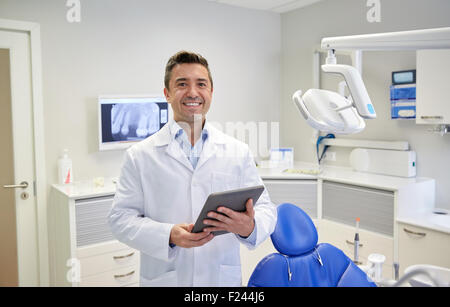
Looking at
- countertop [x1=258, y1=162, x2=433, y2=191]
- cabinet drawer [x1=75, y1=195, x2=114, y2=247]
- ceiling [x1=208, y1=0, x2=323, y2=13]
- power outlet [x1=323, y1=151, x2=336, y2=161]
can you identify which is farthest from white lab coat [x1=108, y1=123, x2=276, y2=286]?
ceiling [x1=208, y1=0, x2=323, y2=13]

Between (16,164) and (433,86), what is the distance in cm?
275

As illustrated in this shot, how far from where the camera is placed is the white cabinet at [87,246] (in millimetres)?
2462

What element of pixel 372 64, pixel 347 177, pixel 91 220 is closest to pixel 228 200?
pixel 91 220

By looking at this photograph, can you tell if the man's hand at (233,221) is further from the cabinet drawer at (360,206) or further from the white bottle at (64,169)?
the white bottle at (64,169)

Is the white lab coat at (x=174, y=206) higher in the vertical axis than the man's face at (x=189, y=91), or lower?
lower

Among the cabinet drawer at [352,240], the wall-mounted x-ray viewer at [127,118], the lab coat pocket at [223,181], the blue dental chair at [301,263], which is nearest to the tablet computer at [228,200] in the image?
the lab coat pocket at [223,181]

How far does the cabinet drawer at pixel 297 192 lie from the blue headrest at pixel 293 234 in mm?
1314

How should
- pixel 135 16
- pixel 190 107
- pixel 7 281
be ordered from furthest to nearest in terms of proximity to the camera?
pixel 135 16 → pixel 7 281 → pixel 190 107

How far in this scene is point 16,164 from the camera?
2.64 m

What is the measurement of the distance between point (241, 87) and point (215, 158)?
234 cm

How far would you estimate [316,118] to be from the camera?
1.10 meters

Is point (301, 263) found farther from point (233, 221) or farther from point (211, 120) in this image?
point (211, 120)
